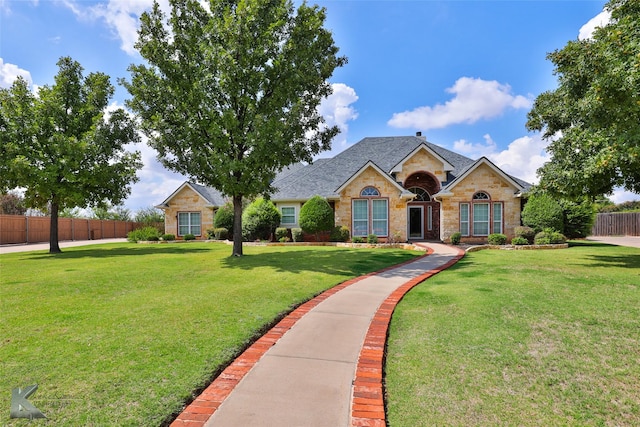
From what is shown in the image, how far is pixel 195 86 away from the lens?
12945 millimetres

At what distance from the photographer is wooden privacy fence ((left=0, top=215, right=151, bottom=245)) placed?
1105 inches

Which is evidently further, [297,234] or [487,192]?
[297,234]

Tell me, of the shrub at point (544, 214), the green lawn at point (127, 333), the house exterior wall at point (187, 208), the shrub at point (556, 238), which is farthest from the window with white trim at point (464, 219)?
the house exterior wall at point (187, 208)

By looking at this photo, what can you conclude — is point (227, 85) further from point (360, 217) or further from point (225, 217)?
point (225, 217)

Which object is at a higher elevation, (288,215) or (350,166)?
(350,166)

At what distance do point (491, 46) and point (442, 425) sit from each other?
1322 centimetres

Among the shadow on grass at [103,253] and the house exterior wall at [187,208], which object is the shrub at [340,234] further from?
the house exterior wall at [187,208]

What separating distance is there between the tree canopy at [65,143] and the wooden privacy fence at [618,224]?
37.9 metres

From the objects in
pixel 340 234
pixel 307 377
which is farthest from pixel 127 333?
pixel 340 234

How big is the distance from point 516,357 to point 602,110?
28.4 ft

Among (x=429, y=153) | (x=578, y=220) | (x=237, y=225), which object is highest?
(x=429, y=153)

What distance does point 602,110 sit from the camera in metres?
9.48

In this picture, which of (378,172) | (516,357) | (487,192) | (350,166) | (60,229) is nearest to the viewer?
(516,357)

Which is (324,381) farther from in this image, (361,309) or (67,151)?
(67,151)
